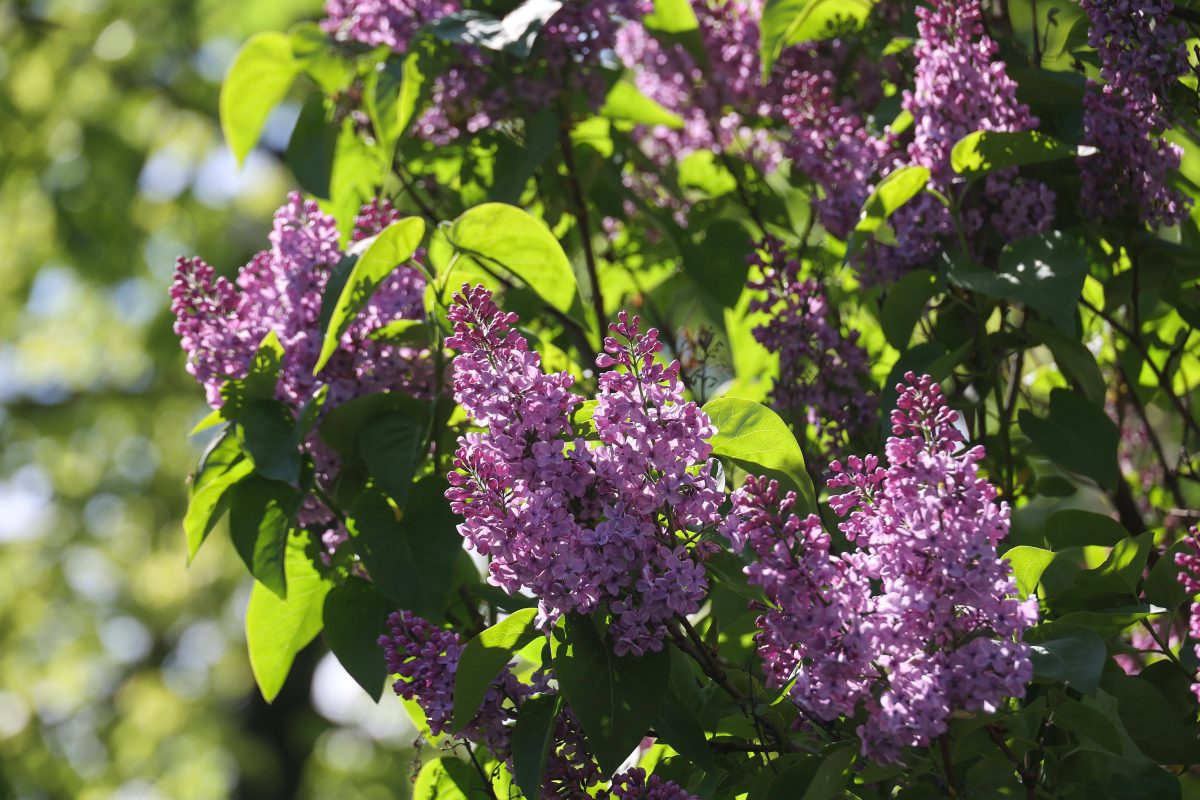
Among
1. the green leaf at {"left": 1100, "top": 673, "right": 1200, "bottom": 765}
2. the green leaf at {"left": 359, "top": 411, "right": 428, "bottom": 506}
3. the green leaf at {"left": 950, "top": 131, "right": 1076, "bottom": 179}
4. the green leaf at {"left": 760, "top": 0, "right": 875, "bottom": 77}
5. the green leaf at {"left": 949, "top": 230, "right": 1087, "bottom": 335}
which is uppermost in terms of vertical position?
the green leaf at {"left": 760, "top": 0, "right": 875, "bottom": 77}

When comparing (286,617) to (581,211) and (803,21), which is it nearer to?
(581,211)

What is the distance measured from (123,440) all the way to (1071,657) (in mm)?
10512

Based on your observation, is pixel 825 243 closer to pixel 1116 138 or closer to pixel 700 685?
pixel 1116 138

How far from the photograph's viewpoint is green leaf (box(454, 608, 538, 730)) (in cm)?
111

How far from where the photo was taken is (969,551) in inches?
35.9

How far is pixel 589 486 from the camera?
3.45 feet

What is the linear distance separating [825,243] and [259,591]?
105 centimetres

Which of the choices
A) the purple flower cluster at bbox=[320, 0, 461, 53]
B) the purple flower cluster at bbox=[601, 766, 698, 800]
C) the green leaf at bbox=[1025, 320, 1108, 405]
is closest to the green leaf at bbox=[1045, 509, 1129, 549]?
the green leaf at bbox=[1025, 320, 1108, 405]

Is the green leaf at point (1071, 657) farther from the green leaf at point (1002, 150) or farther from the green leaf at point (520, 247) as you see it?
the green leaf at point (520, 247)

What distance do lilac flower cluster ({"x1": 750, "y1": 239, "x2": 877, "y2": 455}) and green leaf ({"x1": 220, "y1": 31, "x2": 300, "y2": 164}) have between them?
0.88 meters

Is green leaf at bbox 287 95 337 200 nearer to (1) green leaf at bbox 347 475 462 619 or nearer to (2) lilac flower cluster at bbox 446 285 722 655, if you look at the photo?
(1) green leaf at bbox 347 475 462 619

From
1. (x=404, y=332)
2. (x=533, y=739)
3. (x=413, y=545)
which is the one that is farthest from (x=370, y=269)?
(x=533, y=739)

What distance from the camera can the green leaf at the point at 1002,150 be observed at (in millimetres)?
1352

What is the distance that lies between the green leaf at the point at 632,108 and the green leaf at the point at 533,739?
1114mm
